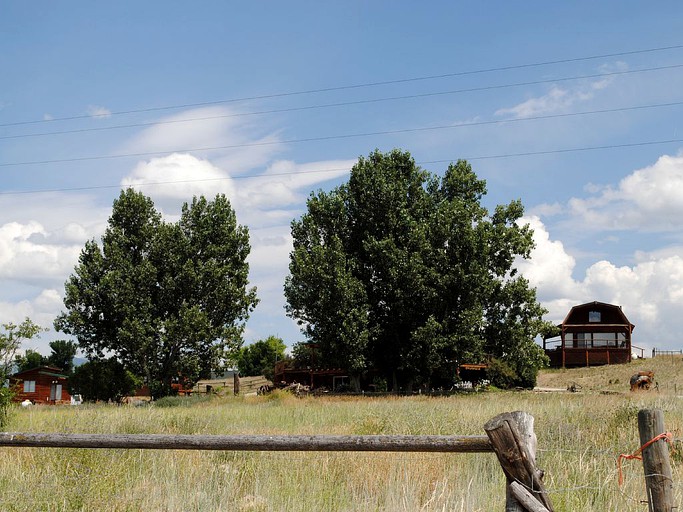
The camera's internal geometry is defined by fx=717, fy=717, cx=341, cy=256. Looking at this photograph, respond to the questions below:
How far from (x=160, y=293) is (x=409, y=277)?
16805 mm

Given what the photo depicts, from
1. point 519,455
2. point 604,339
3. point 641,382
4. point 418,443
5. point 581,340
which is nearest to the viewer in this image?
point 519,455

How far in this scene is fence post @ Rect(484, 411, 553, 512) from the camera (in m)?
5.06

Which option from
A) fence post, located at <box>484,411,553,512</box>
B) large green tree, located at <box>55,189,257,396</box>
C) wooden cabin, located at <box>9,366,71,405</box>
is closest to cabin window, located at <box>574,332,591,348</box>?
large green tree, located at <box>55,189,257,396</box>

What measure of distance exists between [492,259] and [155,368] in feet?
73.7

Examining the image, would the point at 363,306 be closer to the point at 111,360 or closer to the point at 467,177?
the point at 467,177

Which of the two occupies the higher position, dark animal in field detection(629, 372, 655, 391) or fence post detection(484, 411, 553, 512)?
fence post detection(484, 411, 553, 512)

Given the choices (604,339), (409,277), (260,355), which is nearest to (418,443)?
(409,277)

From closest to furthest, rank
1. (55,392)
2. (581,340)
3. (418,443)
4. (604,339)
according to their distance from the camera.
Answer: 1. (418,443)
2. (604,339)
3. (581,340)
4. (55,392)

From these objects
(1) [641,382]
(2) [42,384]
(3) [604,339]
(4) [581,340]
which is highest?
(3) [604,339]

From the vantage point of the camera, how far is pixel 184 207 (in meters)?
49.2

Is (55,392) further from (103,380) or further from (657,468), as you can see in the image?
(657,468)

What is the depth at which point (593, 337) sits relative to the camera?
2574 inches

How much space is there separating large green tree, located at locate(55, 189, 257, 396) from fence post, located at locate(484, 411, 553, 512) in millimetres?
41251

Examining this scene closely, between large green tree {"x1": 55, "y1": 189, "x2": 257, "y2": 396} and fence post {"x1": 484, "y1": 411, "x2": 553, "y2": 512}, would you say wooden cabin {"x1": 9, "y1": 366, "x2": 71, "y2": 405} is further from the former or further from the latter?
fence post {"x1": 484, "y1": 411, "x2": 553, "y2": 512}
